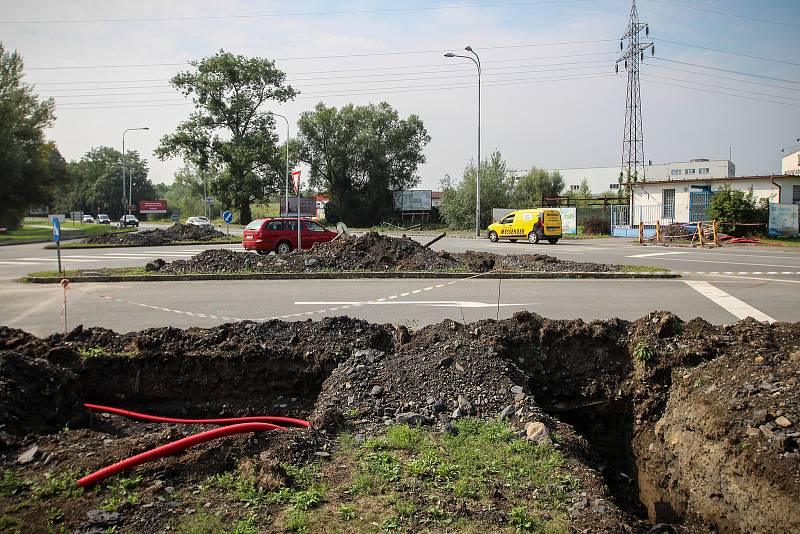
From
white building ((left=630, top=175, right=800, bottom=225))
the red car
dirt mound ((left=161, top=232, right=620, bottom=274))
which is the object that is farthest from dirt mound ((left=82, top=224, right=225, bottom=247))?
white building ((left=630, top=175, right=800, bottom=225))

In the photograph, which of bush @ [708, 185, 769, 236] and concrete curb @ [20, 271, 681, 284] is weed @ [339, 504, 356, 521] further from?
bush @ [708, 185, 769, 236]

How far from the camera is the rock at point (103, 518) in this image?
3.55 meters

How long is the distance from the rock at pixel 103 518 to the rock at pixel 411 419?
7.34ft

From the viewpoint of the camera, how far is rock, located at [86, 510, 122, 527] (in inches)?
140

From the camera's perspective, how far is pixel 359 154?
70.7 metres

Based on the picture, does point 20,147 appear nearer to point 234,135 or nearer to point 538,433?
point 234,135

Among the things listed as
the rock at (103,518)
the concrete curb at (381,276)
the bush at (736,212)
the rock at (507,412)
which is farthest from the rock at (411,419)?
the bush at (736,212)

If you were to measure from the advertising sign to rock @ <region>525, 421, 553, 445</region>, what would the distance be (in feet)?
118

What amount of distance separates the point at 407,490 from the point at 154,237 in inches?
1329

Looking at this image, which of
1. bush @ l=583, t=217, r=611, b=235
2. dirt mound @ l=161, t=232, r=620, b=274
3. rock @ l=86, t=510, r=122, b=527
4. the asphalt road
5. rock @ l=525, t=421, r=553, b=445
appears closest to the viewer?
rock @ l=86, t=510, r=122, b=527

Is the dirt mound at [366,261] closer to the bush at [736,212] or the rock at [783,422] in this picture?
the rock at [783,422]

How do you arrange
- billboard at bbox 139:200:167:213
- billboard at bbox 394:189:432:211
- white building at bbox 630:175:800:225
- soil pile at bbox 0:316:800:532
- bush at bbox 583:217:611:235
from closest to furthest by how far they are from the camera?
soil pile at bbox 0:316:800:532, white building at bbox 630:175:800:225, bush at bbox 583:217:611:235, billboard at bbox 394:189:432:211, billboard at bbox 139:200:167:213

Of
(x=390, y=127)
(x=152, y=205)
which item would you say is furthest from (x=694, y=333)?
(x=152, y=205)

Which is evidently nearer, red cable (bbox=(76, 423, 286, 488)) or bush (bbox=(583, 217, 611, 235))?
red cable (bbox=(76, 423, 286, 488))
